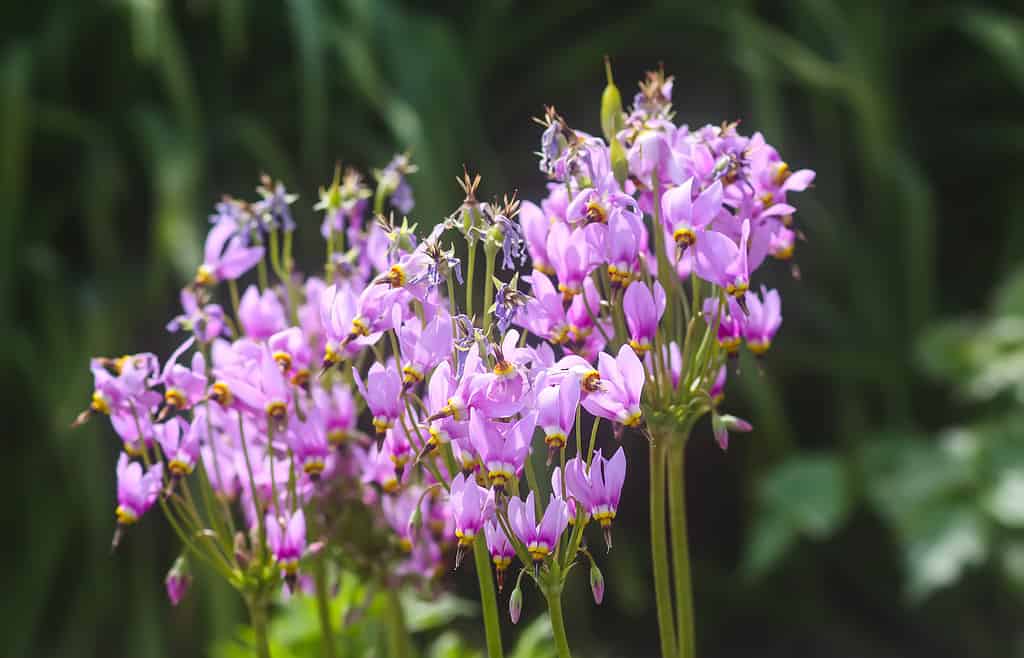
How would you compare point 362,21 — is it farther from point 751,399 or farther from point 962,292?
point 962,292

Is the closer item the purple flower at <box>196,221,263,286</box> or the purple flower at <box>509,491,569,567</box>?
the purple flower at <box>509,491,569,567</box>

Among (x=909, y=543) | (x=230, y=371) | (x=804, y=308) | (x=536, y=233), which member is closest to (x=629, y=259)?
(x=536, y=233)

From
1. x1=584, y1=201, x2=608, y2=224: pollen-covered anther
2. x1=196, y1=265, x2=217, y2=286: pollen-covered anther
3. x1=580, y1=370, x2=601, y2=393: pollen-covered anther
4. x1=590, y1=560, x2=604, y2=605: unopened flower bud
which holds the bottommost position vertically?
x1=590, y1=560, x2=604, y2=605: unopened flower bud

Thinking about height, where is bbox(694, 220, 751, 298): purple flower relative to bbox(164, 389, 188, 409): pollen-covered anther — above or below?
above

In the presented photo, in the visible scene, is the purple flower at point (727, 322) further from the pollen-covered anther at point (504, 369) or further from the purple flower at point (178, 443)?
the purple flower at point (178, 443)

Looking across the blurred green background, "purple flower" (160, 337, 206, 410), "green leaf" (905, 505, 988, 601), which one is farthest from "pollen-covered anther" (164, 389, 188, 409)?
"green leaf" (905, 505, 988, 601)

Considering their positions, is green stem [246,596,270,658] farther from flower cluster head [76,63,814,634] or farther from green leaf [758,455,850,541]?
green leaf [758,455,850,541]

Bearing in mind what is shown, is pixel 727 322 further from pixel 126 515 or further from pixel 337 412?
pixel 126 515
